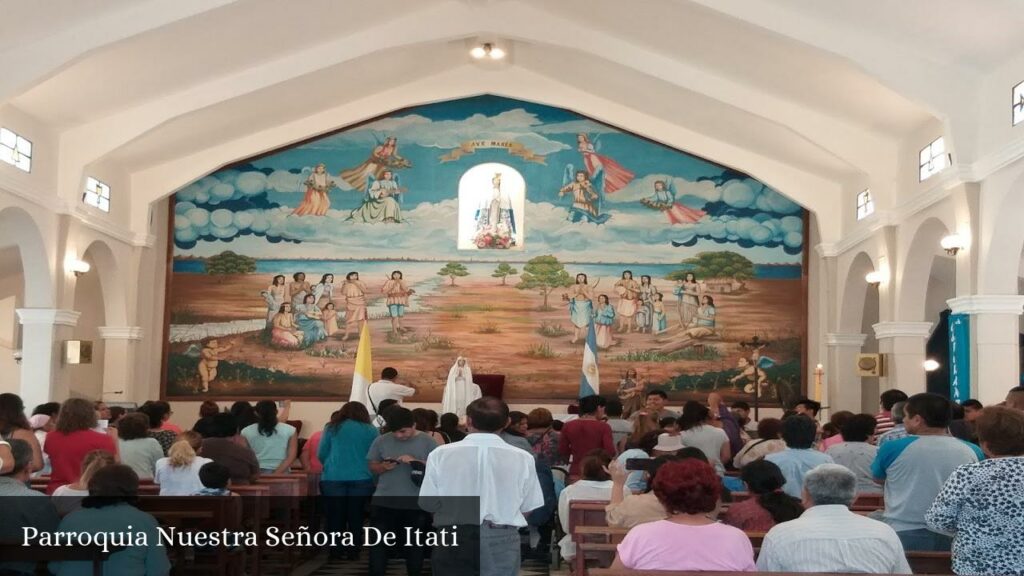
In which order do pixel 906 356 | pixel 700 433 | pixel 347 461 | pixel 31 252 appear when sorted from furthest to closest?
1. pixel 31 252
2. pixel 906 356
3. pixel 347 461
4. pixel 700 433

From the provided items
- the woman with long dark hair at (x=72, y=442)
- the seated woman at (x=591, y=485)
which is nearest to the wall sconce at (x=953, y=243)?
the seated woman at (x=591, y=485)

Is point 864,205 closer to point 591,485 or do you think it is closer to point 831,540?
point 591,485

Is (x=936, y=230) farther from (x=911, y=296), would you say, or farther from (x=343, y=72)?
(x=343, y=72)

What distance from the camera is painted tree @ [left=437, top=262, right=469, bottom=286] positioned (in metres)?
20.9

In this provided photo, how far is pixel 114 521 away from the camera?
19.9ft

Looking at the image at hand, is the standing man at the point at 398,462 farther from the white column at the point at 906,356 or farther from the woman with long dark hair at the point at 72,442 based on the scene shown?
the white column at the point at 906,356

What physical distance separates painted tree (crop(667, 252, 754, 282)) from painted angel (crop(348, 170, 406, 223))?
5050 mm

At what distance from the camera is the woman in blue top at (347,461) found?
9.98 m

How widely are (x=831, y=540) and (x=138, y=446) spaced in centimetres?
587

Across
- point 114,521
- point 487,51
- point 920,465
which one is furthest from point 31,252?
point 920,465

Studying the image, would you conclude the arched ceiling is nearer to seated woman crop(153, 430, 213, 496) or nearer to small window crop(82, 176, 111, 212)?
small window crop(82, 176, 111, 212)

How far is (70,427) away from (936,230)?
1175 cm

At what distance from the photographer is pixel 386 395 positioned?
561 inches

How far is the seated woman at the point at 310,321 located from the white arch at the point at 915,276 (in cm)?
976
